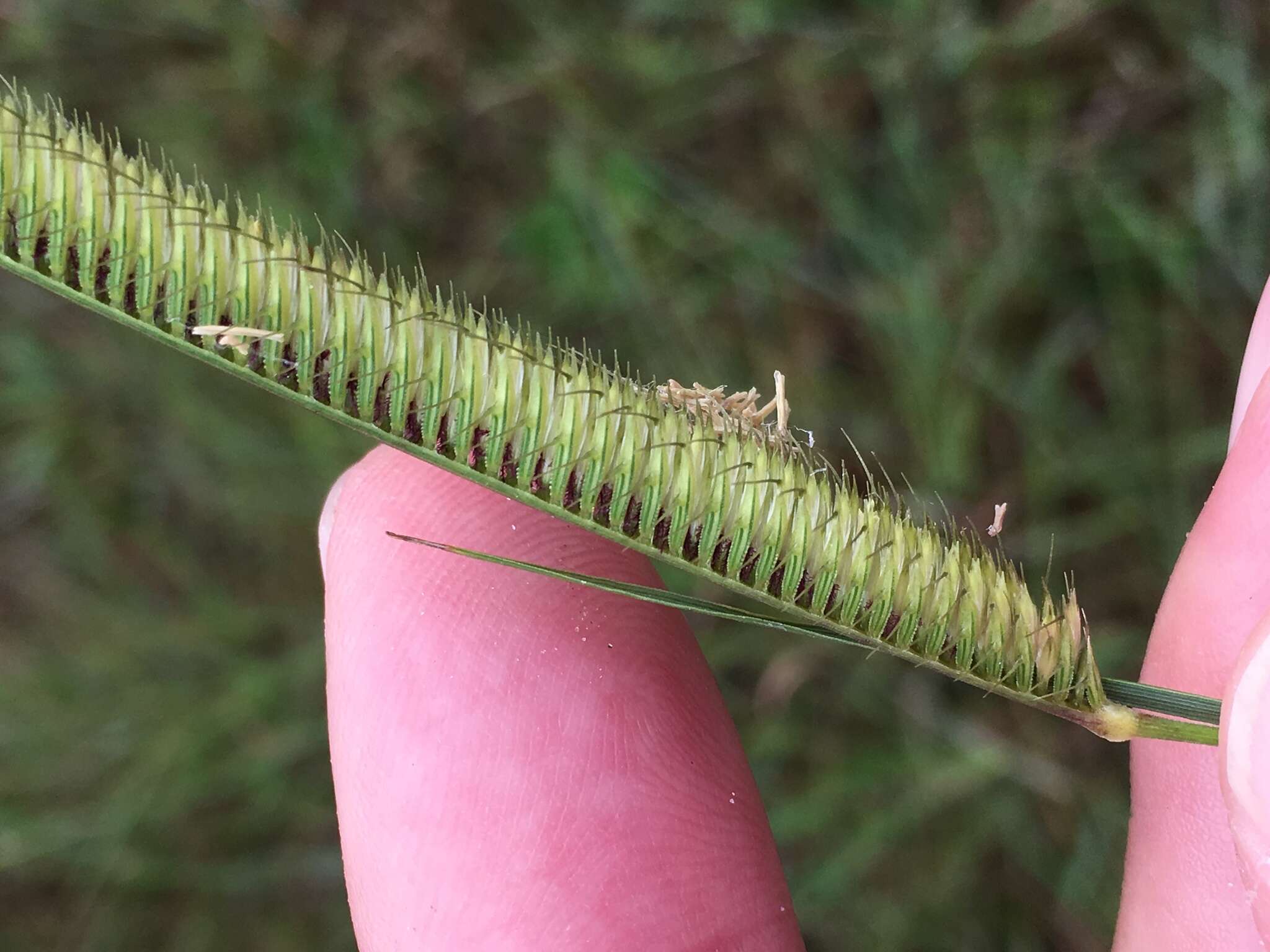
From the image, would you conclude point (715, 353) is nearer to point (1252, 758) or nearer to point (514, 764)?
point (514, 764)

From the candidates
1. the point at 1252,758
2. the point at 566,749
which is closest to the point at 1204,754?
the point at 1252,758

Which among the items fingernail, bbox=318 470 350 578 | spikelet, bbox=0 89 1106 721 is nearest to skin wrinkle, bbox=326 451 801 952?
fingernail, bbox=318 470 350 578

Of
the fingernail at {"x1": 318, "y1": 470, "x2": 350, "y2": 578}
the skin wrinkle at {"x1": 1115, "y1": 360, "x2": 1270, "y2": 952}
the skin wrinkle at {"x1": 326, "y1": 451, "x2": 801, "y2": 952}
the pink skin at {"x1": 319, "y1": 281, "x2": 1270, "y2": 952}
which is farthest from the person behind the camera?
the fingernail at {"x1": 318, "y1": 470, "x2": 350, "y2": 578}

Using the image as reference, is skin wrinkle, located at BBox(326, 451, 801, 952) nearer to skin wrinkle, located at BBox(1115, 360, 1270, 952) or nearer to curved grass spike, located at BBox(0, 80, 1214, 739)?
curved grass spike, located at BBox(0, 80, 1214, 739)

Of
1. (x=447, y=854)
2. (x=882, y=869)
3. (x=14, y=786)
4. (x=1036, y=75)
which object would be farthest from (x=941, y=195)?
(x=14, y=786)

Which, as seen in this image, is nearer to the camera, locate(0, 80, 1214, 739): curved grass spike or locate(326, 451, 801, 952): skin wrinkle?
locate(0, 80, 1214, 739): curved grass spike

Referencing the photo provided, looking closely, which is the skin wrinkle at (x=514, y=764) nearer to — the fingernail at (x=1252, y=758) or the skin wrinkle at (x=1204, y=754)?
the skin wrinkle at (x=1204, y=754)

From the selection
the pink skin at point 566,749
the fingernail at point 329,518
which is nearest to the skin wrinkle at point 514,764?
the pink skin at point 566,749
